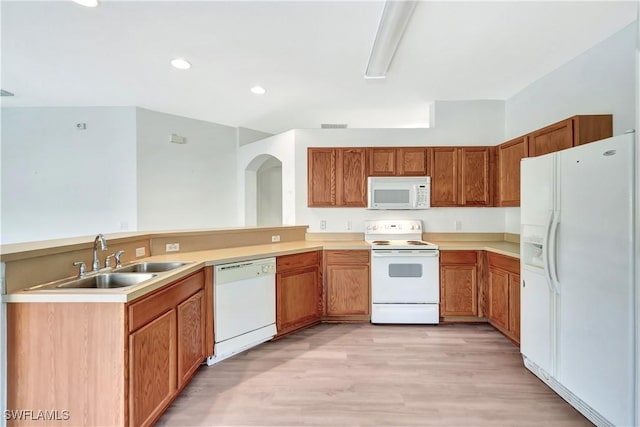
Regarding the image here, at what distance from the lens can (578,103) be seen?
2633 mm

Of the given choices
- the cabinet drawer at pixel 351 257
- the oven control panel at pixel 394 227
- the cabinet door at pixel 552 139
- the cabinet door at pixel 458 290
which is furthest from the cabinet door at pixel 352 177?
the cabinet door at pixel 552 139

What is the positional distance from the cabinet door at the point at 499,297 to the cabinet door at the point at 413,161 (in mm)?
1432

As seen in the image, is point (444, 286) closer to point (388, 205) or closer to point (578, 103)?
point (388, 205)

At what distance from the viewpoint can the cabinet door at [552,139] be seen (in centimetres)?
232

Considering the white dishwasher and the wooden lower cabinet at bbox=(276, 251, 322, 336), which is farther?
the wooden lower cabinet at bbox=(276, 251, 322, 336)

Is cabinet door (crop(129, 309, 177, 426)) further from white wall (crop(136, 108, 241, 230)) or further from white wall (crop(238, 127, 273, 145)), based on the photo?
white wall (crop(238, 127, 273, 145))

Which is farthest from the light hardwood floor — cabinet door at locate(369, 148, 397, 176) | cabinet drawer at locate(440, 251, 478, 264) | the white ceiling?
the white ceiling

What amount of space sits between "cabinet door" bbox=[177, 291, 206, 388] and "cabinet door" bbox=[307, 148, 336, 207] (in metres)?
1.91

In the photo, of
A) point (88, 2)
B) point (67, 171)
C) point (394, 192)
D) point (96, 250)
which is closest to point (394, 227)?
point (394, 192)

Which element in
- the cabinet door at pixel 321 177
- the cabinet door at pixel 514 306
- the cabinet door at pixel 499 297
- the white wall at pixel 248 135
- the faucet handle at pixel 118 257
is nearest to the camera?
the faucet handle at pixel 118 257

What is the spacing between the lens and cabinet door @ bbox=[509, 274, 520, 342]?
2689 millimetres

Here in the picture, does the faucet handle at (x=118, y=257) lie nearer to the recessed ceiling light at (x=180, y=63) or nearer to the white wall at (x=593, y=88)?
the recessed ceiling light at (x=180, y=63)

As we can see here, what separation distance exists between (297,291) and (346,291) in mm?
610

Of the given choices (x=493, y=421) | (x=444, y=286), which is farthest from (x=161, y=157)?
(x=493, y=421)
